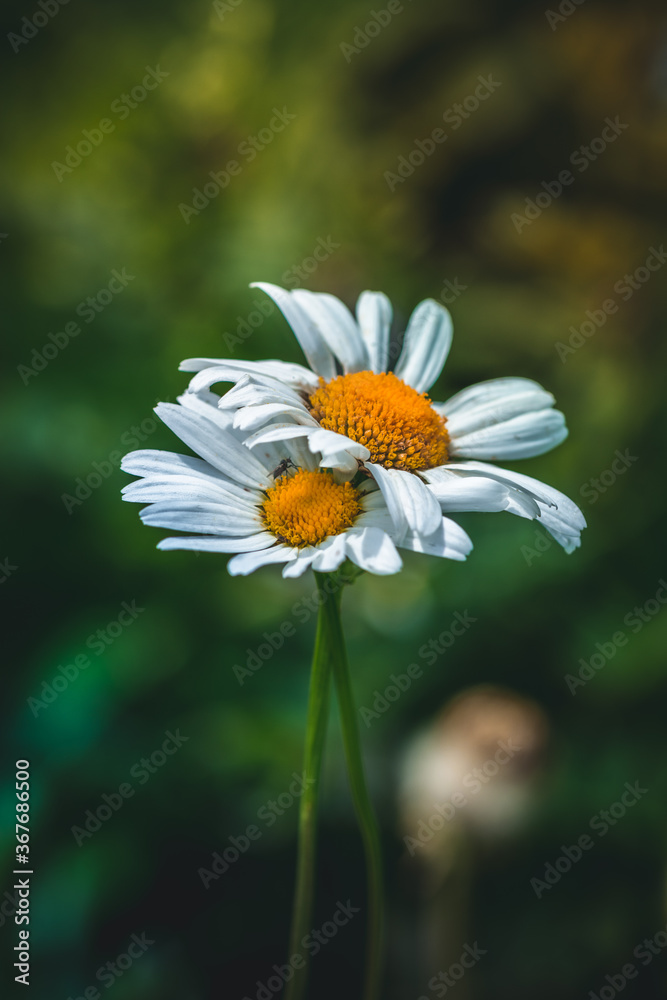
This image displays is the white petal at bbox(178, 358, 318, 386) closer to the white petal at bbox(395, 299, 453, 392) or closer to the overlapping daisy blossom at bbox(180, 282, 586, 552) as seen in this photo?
the overlapping daisy blossom at bbox(180, 282, 586, 552)

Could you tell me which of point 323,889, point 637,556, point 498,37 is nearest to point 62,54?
point 498,37

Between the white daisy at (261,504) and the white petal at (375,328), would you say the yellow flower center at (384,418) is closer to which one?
the white daisy at (261,504)

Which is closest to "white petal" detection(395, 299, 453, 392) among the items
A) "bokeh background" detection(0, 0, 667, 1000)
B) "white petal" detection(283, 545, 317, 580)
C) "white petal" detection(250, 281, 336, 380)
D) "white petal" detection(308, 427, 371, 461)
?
"white petal" detection(250, 281, 336, 380)

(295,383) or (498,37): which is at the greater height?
(498,37)

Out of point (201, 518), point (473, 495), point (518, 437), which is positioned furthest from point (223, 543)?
point (518, 437)

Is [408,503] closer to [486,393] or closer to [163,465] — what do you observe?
[163,465]

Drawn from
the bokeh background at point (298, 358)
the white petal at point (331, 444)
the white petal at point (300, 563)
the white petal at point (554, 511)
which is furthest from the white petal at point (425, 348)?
the bokeh background at point (298, 358)

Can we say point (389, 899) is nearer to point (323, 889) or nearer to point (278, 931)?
point (323, 889)
